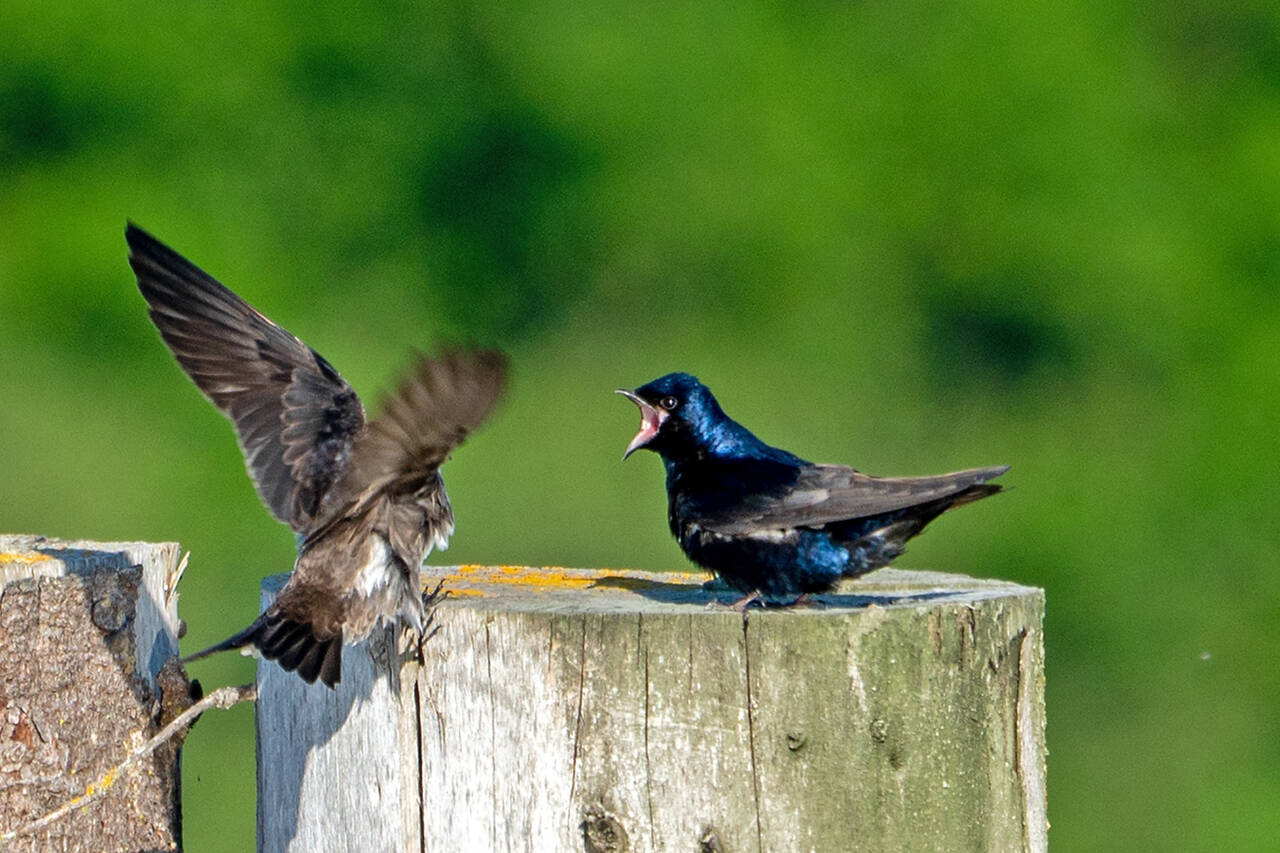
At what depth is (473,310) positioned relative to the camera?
798cm

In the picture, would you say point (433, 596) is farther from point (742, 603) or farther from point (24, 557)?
point (24, 557)

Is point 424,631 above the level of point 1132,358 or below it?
below

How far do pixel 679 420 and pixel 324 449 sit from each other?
91 centimetres

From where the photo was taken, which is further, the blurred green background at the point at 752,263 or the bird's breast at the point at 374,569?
the blurred green background at the point at 752,263

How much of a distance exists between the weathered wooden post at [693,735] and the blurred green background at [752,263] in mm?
4183

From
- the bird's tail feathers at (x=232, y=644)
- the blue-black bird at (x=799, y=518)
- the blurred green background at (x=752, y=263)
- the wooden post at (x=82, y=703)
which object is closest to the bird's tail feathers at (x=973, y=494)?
the blue-black bird at (x=799, y=518)

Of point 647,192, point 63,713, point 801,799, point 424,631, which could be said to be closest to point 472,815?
point 424,631

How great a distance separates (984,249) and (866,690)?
17.5 ft

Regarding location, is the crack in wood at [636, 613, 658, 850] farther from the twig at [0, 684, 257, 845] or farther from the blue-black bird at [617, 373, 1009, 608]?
the blue-black bird at [617, 373, 1009, 608]

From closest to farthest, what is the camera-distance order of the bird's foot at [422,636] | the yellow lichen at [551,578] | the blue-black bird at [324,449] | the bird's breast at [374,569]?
the bird's foot at [422,636], the blue-black bird at [324,449], the bird's breast at [374,569], the yellow lichen at [551,578]

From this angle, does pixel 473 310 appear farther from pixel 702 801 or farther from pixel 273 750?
pixel 702 801

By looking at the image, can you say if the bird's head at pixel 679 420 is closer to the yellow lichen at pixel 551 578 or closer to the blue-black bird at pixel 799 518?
the blue-black bird at pixel 799 518

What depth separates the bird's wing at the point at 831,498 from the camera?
3.60m

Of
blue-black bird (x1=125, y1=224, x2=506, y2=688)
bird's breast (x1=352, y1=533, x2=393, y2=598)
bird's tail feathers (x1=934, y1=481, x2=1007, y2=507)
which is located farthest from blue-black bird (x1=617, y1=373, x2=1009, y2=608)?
bird's breast (x1=352, y1=533, x2=393, y2=598)
